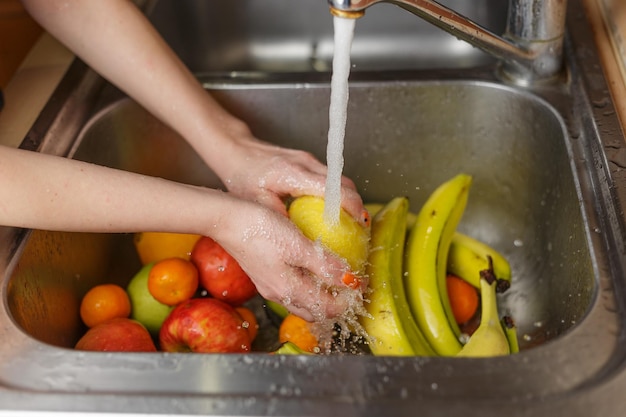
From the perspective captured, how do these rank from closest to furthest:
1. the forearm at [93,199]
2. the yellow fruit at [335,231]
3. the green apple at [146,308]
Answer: the forearm at [93,199], the yellow fruit at [335,231], the green apple at [146,308]

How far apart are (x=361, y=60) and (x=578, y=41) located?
1.32ft

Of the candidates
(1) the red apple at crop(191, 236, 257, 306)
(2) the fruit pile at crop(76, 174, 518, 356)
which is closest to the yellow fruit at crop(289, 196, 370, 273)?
(2) the fruit pile at crop(76, 174, 518, 356)

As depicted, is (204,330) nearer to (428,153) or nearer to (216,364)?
(216,364)

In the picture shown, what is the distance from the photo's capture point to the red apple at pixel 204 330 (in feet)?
2.64

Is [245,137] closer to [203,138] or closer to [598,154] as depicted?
[203,138]

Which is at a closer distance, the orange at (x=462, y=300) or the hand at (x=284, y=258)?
the hand at (x=284, y=258)

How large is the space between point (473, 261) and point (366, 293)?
0.20 meters

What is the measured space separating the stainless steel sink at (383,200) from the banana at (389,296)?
0.15m

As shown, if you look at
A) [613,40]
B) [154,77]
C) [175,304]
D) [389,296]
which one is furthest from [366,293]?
[613,40]

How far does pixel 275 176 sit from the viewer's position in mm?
863

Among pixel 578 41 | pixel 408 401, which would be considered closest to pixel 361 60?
pixel 578 41

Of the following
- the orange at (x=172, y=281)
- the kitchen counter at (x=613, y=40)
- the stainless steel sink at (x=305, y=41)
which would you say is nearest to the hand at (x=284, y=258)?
the orange at (x=172, y=281)

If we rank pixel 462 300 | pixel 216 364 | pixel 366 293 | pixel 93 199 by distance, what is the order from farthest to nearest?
pixel 462 300 → pixel 366 293 → pixel 93 199 → pixel 216 364

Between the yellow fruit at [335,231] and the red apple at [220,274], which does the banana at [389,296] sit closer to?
the yellow fruit at [335,231]
